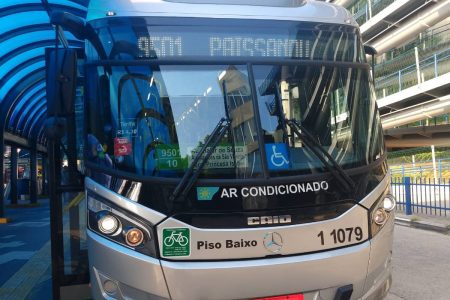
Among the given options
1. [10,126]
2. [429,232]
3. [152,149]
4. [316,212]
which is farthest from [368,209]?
[10,126]

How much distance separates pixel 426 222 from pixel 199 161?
938 cm

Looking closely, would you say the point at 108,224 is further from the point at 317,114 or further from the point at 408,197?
the point at 408,197

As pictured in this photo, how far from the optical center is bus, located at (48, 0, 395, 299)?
3115mm

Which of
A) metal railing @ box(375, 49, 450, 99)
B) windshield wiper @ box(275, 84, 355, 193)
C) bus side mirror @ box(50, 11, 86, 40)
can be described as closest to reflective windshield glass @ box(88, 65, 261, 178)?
windshield wiper @ box(275, 84, 355, 193)

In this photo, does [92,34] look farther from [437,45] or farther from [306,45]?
[437,45]

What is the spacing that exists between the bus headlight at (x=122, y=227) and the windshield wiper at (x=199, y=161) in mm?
274

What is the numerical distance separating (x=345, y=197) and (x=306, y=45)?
1.23 metres

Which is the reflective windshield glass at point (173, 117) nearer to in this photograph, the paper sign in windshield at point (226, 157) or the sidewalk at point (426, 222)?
the paper sign in windshield at point (226, 157)

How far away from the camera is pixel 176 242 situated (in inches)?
121

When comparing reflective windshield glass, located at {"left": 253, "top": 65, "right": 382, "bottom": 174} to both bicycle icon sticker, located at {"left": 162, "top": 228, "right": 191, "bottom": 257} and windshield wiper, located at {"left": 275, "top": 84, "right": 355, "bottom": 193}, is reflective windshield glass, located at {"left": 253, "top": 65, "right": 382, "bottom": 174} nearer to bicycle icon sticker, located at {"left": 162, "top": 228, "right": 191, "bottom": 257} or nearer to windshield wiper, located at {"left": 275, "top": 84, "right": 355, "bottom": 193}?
windshield wiper, located at {"left": 275, "top": 84, "right": 355, "bottom": 193}

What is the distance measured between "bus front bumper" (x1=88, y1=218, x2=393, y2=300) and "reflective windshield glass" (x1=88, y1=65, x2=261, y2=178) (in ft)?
1.96

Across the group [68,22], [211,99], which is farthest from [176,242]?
[68,22]

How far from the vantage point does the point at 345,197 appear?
11.2ft

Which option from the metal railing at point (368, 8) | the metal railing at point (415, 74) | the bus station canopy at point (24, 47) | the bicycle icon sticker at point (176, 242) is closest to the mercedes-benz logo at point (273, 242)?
the bicycle icon sticker at point (176, 242)
